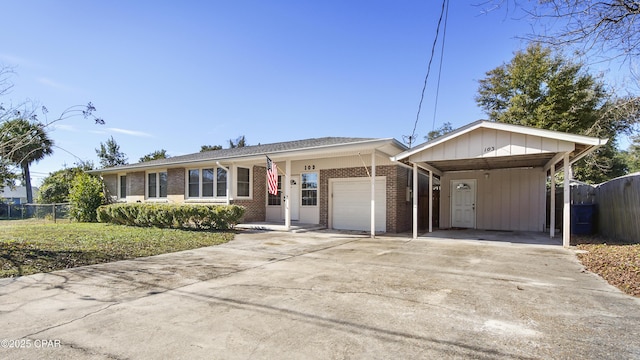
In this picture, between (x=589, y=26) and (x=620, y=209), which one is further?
(x=620, y=209)

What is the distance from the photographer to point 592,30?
5.26 m

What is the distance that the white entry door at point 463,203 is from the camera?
13234 mm

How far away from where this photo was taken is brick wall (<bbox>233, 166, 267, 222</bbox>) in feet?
46.5

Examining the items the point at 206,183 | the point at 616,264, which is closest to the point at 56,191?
the point at 206,183

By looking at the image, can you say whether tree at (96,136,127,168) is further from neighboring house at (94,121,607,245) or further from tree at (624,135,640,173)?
tree at (624,135,640,173)

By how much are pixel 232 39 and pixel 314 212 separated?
24.0 ft

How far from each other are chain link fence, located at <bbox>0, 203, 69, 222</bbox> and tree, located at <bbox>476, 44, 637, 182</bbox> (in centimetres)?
2981

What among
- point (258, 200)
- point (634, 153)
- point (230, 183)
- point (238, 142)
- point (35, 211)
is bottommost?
point (35, 211)

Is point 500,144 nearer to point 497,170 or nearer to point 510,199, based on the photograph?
point 497,170

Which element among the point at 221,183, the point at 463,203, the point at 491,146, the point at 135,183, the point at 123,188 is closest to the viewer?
the point at 491,146

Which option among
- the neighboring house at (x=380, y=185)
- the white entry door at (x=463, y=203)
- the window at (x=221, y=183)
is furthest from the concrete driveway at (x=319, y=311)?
the window at (x=221, y=183)

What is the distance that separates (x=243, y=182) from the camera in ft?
46.6

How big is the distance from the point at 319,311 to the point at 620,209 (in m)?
10.1

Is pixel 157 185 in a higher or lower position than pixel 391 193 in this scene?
higher
